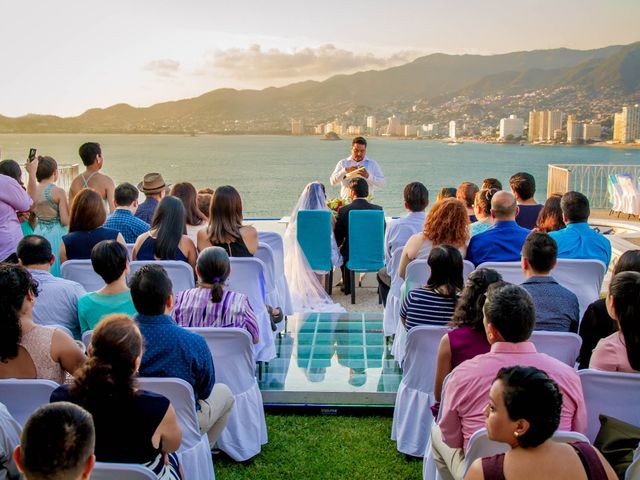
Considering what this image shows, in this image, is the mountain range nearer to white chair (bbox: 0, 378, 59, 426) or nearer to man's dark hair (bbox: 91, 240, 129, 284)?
man's dark hair (bbox: 91, 240, 129, 284)

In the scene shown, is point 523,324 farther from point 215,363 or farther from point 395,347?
point 395,347

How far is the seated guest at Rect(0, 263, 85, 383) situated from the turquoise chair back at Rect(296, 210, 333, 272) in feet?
13.6

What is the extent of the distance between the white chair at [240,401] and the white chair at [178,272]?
762mm

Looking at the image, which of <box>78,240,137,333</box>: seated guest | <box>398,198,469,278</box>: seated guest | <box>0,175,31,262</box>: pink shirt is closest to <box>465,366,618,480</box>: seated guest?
<box>78,240,137,333</box>: seated guest

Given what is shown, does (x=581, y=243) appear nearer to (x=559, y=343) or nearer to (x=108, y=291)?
(x=559, y=343)

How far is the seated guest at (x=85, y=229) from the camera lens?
4402 millimetres

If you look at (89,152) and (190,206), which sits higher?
(89,152)

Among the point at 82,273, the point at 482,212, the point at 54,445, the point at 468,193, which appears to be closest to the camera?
the point at 54,445

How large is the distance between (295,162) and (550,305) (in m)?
99.8

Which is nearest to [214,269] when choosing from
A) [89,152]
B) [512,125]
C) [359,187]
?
[89,152]

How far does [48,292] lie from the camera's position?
11.5 feet

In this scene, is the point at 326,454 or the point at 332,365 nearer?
the point at 326,454

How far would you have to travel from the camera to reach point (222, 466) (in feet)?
11.2

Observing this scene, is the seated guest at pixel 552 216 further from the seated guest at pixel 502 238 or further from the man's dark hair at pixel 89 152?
the man's dark hair at pixel 89 152
